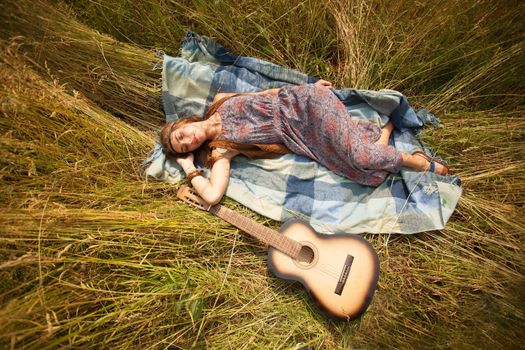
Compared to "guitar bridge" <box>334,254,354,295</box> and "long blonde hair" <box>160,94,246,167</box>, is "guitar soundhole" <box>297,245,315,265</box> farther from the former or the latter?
"long blonde hair" <box>160,94,246,167</box>

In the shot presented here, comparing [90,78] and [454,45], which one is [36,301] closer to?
[90,78]

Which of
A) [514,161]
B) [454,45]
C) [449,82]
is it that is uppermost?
[454,45]

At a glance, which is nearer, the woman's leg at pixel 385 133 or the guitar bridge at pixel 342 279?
the guitar bridge at pixel 342 279

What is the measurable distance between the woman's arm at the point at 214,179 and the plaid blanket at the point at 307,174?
0.11 m

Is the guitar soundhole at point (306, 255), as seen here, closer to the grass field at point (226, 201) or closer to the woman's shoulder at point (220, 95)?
the grass field at point (226, 201)

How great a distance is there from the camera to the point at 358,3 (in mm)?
2402

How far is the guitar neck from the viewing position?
1982mm

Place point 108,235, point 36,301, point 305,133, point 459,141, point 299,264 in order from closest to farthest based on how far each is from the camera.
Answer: point 36,301 < point 108,235 < point 299,264 < point 459,141 < point 305,133

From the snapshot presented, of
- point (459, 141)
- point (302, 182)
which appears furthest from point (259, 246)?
point (459, 141)

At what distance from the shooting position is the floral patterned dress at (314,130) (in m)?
2.09

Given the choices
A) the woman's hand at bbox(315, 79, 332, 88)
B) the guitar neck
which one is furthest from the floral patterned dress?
the guitar neck

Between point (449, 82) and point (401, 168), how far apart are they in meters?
0.79

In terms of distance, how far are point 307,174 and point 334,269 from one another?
28.9 inches

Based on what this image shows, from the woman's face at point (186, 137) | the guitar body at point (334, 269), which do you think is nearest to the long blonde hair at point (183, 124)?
the woman's face at point (186, 137)
